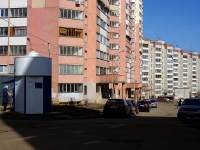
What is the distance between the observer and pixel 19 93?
2192 cm

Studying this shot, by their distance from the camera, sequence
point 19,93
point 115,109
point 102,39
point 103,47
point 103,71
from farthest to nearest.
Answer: point 103,71 < point 103,47 < point 102,39 < point 115,109 < point 19,93

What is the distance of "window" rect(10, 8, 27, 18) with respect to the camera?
50125mm

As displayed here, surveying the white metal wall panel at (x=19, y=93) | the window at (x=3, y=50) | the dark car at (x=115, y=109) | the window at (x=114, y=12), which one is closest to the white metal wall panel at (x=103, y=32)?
the window at (x=114, y=12)

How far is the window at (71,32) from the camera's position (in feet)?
159

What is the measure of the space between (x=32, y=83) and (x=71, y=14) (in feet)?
94.4

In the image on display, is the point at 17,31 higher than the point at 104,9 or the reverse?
the reverse

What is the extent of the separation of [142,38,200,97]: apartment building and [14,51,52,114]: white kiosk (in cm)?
11459

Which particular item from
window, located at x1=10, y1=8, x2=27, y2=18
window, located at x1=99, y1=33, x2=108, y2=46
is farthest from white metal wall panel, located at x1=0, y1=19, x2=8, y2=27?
window, located at x1=99, y1=33, x2=108, y2=46

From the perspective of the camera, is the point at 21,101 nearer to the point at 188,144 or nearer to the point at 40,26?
the point at 188,144

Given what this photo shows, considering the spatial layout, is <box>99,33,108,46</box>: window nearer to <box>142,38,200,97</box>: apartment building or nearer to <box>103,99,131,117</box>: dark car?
<box>103,99,131,117</box>: dark car

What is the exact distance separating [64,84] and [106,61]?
48.8 ft

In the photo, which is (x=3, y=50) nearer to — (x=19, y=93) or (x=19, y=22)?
(x=19, y=22)

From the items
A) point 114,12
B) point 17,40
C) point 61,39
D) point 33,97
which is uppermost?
point 114,12

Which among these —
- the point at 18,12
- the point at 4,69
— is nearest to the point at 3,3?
the point at 18,12
